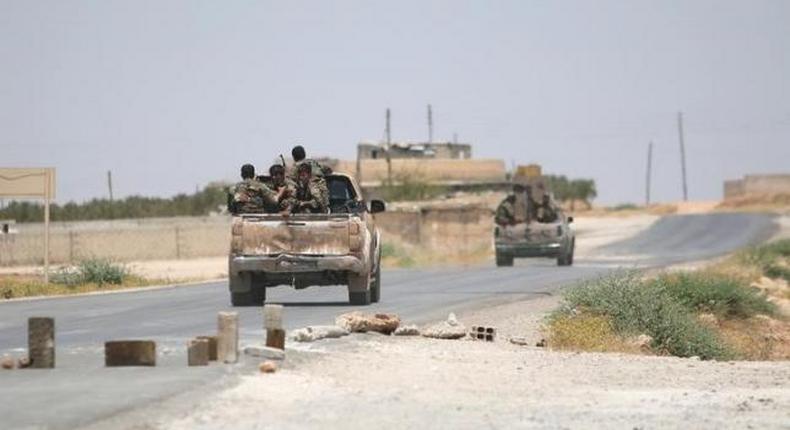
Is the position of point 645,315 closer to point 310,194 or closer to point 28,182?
point 310,194

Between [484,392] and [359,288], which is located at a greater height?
[359,288]

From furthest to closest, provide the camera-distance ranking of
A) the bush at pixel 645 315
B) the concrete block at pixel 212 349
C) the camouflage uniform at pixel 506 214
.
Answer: the camouflage uniform at pixel 506 214, the bush at pixel 645 315, the concrete block at pixel 212 349

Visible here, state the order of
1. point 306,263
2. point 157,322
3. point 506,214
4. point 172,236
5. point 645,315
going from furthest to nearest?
point 172,236, point 506,214, point 306,263, point 645,315, point 157,322

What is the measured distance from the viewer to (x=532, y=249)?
5953 cm

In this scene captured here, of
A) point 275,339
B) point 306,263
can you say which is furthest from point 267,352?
point 306,263

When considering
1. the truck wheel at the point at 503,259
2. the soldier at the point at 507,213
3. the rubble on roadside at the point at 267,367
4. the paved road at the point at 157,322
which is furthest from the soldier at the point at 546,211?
the rubble on roadside at the point at 267,367

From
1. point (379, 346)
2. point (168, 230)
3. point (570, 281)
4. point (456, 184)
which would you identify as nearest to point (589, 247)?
point (456, 184)

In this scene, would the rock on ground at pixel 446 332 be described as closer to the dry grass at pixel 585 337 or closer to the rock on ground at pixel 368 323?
the rock on ground at pixel 368 323

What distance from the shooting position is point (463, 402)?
14602 mm

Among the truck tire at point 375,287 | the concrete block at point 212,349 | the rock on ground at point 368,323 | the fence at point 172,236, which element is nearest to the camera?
the concrete block at point 212,349

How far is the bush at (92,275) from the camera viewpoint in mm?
42688

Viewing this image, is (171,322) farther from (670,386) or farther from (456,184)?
(456,184)

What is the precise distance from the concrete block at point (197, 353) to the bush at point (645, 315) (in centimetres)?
971

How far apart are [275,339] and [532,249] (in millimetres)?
42090
